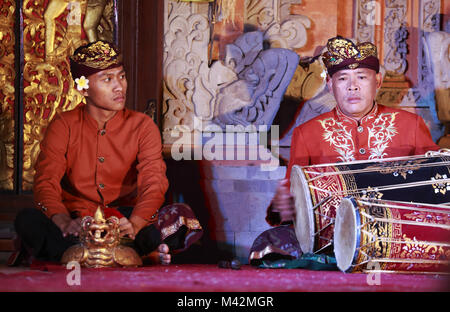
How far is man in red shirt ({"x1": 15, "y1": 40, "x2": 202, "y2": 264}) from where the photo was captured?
3.93 m

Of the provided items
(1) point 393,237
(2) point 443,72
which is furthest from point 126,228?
(2) point 443,72

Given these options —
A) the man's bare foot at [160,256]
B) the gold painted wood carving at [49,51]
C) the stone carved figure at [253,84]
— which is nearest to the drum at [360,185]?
the man's bare foot at [160,256]

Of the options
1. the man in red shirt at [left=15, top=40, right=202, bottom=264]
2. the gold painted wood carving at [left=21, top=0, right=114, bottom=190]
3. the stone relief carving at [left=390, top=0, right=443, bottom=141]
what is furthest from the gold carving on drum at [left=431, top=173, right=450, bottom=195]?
the gold painted wood carving at [left=21, top=0, right=114, bottom=190]

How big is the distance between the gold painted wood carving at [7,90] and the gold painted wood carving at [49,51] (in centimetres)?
10

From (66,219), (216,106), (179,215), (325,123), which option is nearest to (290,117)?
(216,106)

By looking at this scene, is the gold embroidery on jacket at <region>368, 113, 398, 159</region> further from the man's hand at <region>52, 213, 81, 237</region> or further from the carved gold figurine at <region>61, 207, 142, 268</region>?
the man's hand at <region>52, 213, 81, 237</region>

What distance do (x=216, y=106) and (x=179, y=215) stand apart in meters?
1.30

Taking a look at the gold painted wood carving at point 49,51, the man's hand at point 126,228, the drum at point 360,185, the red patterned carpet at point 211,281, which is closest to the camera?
the red patterned carpet at point 211,281

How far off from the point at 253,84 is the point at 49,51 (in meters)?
1.62

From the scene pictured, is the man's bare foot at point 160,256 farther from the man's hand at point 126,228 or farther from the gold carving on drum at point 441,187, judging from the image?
the gold carving on drum at point 441,187

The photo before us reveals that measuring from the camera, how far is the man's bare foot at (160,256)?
3.94 metres

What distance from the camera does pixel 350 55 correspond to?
13.3ft

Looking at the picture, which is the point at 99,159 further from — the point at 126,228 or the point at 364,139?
the point at 364,139

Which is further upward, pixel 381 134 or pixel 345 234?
pixel 381 134
